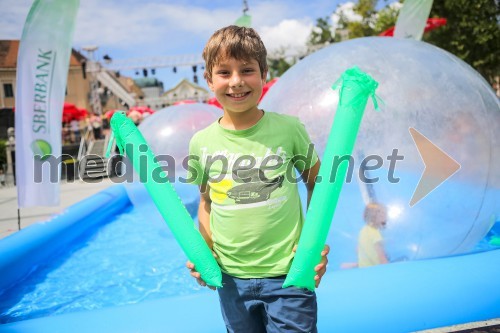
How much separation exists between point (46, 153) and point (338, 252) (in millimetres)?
3700

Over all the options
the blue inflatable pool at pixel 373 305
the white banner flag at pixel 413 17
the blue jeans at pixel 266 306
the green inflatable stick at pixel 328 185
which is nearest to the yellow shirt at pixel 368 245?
the blue inflatable pool at pixel 373 305

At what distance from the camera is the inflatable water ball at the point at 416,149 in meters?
2.75

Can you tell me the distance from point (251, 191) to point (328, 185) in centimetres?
30

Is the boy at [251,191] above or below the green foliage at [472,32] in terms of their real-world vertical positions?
below

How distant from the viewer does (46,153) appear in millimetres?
4863

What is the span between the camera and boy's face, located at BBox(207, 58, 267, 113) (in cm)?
147

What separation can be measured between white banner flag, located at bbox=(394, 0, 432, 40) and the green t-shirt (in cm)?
748

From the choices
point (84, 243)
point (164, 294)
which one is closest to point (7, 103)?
point (84, 243)

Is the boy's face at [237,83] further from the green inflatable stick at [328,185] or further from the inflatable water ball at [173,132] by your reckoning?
Answer: the inflatable water ball at [173,132]

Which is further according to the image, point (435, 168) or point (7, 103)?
point (7, 103)

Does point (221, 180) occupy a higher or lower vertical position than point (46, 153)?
higher

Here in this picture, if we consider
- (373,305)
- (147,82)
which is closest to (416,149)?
(373,305)

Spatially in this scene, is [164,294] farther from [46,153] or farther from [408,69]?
[408,69]

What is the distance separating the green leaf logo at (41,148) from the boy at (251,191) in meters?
3.95
